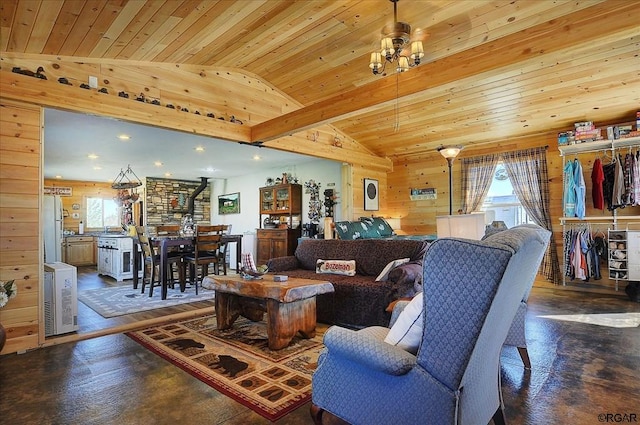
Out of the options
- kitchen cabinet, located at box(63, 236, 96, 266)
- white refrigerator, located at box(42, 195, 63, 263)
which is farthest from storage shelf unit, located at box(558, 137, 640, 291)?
kitchen cabinet, located at box(63, 236, 96, 266)

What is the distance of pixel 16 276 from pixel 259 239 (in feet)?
→ 16.6

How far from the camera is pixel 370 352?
1.39 m

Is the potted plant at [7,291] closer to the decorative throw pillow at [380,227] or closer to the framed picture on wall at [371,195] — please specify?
the decorative throw pillow at [380,227]

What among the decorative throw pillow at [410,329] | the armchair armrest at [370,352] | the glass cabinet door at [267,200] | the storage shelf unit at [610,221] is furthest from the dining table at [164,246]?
the storage shelf unit at [610,221]

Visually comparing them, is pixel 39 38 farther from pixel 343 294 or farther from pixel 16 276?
pixel 343 294

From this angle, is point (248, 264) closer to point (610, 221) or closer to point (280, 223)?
point (280, 223)

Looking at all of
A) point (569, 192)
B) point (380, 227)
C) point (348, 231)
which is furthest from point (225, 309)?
point (569, 192)

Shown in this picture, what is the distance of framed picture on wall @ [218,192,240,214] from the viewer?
31.8ft

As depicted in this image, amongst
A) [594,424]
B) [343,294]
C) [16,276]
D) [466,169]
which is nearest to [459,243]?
[594,424]

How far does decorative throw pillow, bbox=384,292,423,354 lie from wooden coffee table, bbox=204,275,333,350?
60.9 inches

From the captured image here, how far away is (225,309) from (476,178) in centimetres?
527

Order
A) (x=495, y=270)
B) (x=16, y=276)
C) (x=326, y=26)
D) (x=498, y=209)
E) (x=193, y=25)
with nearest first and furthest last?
(x=495, y=270), (x=16, y=276), (x=193, y=25), (x=326, y=26), (x=498, y=209)

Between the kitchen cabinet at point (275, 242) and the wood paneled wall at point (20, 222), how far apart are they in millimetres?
4616

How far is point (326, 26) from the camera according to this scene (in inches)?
151
